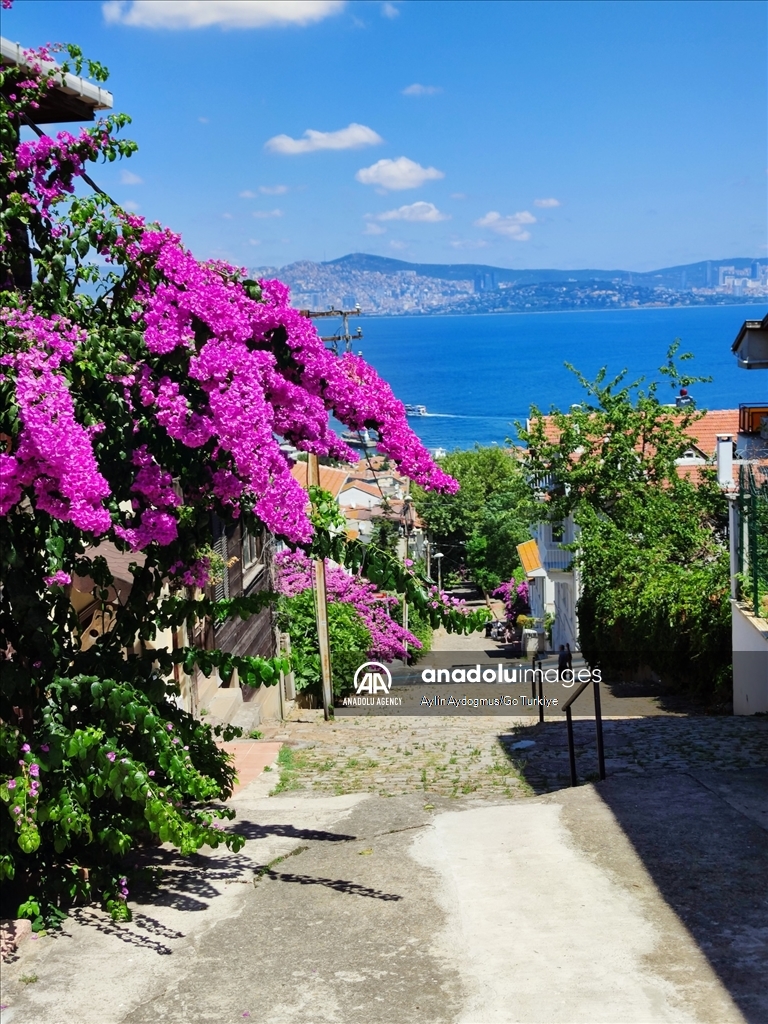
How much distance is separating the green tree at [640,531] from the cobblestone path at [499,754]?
2880 mm

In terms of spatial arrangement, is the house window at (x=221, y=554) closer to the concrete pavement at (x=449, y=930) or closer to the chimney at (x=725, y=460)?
the concrete pavement at (x=449, y=930)

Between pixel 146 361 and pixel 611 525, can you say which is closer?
pixel 146 361

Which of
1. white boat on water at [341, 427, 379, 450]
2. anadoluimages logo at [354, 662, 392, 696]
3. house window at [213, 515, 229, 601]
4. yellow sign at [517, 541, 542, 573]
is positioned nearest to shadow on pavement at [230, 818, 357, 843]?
white boat on water at [341, 427, 379, 450]

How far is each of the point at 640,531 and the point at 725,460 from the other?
2187 mm

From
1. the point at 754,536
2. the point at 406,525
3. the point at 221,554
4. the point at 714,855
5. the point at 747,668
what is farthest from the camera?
the point at 406,525

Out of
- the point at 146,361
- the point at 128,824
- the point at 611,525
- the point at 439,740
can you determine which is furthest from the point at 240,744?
the point at 611,525

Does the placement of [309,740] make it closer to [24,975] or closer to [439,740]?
[439,740]

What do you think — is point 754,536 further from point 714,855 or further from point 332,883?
point 332,883

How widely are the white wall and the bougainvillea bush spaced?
853cm

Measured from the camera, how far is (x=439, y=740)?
14258mm

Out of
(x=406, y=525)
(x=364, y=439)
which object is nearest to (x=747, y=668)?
(x=364, y=439)

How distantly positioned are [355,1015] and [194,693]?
29.8ft

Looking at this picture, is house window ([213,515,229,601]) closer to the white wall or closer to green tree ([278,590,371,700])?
green tree ([278,590,371,700])

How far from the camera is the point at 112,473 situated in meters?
6.25
